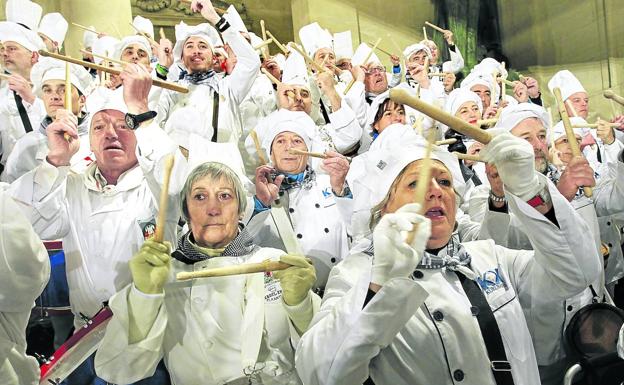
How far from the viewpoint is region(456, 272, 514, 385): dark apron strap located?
3014 mm

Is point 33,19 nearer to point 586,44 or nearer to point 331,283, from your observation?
point 331,283

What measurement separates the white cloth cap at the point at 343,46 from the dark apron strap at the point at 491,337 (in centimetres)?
790

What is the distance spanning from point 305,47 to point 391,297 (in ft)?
26.1

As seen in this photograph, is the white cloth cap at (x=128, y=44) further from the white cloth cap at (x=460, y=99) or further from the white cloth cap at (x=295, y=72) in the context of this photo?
the white cloth cap at (x=460, y=99)

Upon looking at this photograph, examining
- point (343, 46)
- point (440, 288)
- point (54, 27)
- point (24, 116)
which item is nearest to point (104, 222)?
point (24, 116)

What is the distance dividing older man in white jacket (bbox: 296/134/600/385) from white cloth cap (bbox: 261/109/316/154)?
2.41 metres

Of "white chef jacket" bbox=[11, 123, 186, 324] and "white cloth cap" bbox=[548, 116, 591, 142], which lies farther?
"white cloth cap" bbox=[548, 116, 591, 142]

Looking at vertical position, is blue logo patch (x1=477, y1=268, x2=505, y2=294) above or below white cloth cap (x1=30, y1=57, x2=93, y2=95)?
below

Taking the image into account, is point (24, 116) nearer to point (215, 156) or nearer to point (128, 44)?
point (128, 44)

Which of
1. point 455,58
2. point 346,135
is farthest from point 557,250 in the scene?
point 455,58

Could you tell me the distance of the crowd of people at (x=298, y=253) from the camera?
9.71 feet

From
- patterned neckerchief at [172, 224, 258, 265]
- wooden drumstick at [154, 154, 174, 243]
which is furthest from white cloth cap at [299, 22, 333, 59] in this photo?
wooden drumstick at [154, 154, 174, 243]

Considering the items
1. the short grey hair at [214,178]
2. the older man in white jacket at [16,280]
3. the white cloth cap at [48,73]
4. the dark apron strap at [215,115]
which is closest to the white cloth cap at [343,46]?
the dark apron strap at [215,115]

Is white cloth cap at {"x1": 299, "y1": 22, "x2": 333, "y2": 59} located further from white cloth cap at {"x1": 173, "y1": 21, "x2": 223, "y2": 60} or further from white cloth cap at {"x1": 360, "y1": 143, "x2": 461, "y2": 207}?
white cloth cap at {"x1": 360, "y1": 143, "x2": 461, "y2": 207}
